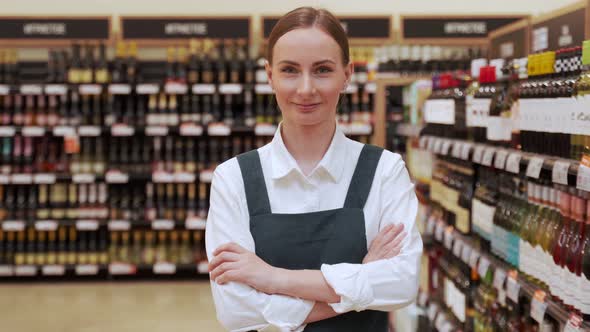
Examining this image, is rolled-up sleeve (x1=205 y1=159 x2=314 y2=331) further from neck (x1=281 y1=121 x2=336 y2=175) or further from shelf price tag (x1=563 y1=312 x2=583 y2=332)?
shelf price tag (x1=563 y1=312 x2=583 y2=332)

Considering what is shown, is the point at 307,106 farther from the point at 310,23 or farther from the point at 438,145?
the point at 438,145

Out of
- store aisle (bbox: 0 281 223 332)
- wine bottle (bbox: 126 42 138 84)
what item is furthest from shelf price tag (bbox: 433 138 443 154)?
wine bottle (bbox: 126 42 138 84)

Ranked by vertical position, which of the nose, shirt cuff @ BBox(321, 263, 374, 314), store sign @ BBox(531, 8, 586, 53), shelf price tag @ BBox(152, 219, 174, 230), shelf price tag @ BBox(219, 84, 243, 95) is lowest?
shelf price tag @ BBox(152, 219, 174, 230)

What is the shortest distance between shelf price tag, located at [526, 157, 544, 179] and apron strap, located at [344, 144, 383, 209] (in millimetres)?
990

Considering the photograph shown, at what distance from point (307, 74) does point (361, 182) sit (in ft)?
→ 0.97

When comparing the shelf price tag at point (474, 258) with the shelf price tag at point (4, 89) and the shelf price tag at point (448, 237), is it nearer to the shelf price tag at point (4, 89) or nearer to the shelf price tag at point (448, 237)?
the shelf price tag at point (448, 237)

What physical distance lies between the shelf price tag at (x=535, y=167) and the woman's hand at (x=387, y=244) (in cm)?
99

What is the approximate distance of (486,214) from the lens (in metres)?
3.53

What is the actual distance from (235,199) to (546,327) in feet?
4.89

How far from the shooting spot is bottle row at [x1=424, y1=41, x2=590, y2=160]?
2.37 m

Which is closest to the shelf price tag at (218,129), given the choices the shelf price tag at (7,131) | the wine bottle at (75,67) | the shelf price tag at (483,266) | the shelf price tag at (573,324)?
the wine bottle at (75,67)

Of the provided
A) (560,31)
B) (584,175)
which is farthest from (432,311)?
(584,175)

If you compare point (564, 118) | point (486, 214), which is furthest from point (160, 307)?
point (564, 118)

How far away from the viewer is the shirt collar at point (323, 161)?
1.79 m
